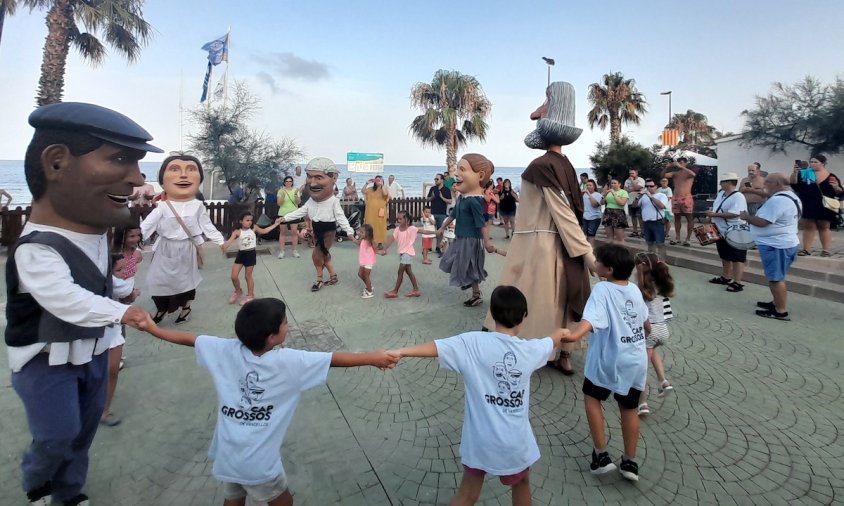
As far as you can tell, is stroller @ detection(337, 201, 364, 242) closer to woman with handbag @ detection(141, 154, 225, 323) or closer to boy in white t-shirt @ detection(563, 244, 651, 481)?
woman with handbag @ detection(141, 154, 225, 323)

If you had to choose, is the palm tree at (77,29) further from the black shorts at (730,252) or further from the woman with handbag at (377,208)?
the black shorts at (730,252)

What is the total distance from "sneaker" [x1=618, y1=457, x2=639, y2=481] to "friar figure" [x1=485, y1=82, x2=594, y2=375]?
125 cm

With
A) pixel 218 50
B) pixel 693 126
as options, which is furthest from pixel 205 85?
pixel 693 126

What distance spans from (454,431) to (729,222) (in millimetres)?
5697

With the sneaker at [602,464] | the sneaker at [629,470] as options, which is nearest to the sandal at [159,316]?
the sneaker at [602,464]

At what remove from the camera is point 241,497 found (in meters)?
1.86

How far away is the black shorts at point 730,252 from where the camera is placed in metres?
6.42

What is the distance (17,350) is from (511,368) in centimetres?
234

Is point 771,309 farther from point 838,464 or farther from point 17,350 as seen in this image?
point 17,350

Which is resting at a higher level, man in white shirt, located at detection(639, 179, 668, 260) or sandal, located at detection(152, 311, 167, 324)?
man in white shirt, located at detection(639, 179, 668, 260)

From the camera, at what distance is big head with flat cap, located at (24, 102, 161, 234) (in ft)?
6.77

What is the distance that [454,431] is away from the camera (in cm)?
288

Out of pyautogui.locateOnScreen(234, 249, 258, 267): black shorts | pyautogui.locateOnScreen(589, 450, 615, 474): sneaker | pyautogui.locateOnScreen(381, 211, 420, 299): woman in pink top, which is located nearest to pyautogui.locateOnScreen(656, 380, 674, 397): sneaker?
pyautogui.locateOnScreen(589, 450, 615, 474): sneaker

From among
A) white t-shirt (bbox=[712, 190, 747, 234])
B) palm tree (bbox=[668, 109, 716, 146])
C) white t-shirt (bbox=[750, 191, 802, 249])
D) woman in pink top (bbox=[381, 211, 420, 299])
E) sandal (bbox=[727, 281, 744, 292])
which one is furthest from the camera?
palm tree (bbox=[668, 109, 716, 146])
